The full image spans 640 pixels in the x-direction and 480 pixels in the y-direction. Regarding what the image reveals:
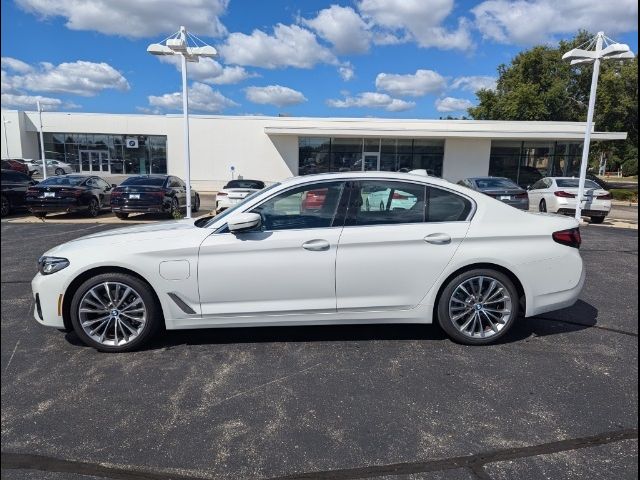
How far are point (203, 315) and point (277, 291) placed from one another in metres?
0.67

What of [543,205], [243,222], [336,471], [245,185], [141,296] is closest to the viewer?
[336,471]

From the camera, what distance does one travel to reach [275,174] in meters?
31.0

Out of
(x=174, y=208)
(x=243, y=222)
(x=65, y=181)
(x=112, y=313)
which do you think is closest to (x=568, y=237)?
(x=243, y=222)

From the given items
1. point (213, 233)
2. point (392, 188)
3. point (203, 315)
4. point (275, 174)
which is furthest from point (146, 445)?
point (275, 174)

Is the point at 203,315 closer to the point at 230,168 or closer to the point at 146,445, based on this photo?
the point at 146,445

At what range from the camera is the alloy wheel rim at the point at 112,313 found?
13.4 feet

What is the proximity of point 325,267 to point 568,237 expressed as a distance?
231cm

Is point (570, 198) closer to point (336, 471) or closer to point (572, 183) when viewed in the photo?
point (572, 183)

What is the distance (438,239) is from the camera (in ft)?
13.7

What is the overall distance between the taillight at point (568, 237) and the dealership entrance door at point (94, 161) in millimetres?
36856

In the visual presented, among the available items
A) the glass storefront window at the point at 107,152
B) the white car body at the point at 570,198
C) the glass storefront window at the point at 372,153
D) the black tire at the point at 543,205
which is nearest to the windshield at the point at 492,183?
the white car body at the point at 570,198

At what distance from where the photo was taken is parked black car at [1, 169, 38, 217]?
1448 centimetres

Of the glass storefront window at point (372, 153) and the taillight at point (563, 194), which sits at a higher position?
the glass storefront window at point (372, 153)

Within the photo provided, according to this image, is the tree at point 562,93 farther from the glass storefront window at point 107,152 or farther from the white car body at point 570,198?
the glass storefront window at point 107,152
